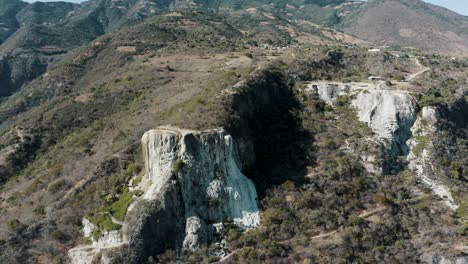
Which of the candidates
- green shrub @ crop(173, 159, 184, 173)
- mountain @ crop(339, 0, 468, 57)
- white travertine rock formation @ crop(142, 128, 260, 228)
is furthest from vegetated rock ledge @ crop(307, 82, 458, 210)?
mountain @ crop(339, 0, 468, 57)

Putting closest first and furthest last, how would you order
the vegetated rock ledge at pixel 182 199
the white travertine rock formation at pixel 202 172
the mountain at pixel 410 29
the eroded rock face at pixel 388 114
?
the vegetated rock ledge at pixel 182 199, the white travertine rock formation at pixel 202 172, the eroded rock face at pixel 388 114, the mountain at pixel 410 29

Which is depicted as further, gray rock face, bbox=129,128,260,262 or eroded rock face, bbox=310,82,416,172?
eroded rock face, bbox=310,82,416,172

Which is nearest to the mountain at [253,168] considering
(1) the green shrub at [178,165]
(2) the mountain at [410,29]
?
(1) the green shrub at [178,165]

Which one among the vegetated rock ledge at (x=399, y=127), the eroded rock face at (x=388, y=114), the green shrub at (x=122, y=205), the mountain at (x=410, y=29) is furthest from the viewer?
the mountain at (x=410, y=29)

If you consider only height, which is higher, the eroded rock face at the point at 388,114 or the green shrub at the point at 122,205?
the eroded rock face at the point at 388,114

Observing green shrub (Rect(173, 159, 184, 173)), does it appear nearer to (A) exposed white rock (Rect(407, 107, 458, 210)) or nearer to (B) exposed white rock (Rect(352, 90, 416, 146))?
(B) exposed white rock (Rect(352, 90, 416, 146))

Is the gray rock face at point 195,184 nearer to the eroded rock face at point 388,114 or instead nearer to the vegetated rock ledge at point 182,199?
the vegetated rock ledge at point 182,199
